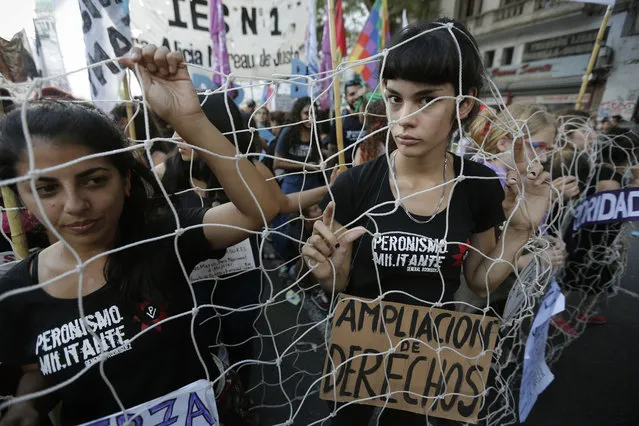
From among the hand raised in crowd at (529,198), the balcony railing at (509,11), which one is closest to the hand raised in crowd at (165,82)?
the hand raised in crowd at (529,198)

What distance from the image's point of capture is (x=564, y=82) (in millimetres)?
8367

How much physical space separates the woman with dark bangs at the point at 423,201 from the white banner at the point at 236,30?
1.95 meters

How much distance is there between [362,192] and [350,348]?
1.22 ft

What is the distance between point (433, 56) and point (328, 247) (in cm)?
45

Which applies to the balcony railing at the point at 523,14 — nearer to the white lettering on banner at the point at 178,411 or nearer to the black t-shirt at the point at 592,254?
the black t-shirt at the point at 592,254

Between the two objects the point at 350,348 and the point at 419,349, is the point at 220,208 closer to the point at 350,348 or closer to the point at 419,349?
the point at 350,348

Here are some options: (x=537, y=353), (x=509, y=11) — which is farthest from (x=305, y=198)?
(x=509, y=11)

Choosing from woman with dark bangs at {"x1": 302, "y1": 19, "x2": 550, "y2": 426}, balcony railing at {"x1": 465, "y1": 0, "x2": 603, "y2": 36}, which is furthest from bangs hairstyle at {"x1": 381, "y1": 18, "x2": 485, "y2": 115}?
balcony railing at {"x1": 465, "y1": 0, "x2": 603, "y2": 36}

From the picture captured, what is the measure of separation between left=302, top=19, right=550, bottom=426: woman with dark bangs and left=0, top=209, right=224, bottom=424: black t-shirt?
11.7 inches

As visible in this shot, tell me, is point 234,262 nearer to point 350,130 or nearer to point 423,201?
point 423,201

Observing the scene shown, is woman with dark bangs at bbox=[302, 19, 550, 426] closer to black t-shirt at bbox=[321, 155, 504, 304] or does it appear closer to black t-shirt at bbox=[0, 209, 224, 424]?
black t-shirt at bbox=[321, 155, 504, 304]

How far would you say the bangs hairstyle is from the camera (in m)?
0.71

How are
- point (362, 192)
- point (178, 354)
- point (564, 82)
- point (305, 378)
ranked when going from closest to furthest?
point (178, 354) → point (362, 192) → point (305, 378) → point (564, 82)

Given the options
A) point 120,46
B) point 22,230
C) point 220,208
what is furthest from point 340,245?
point 120,46
